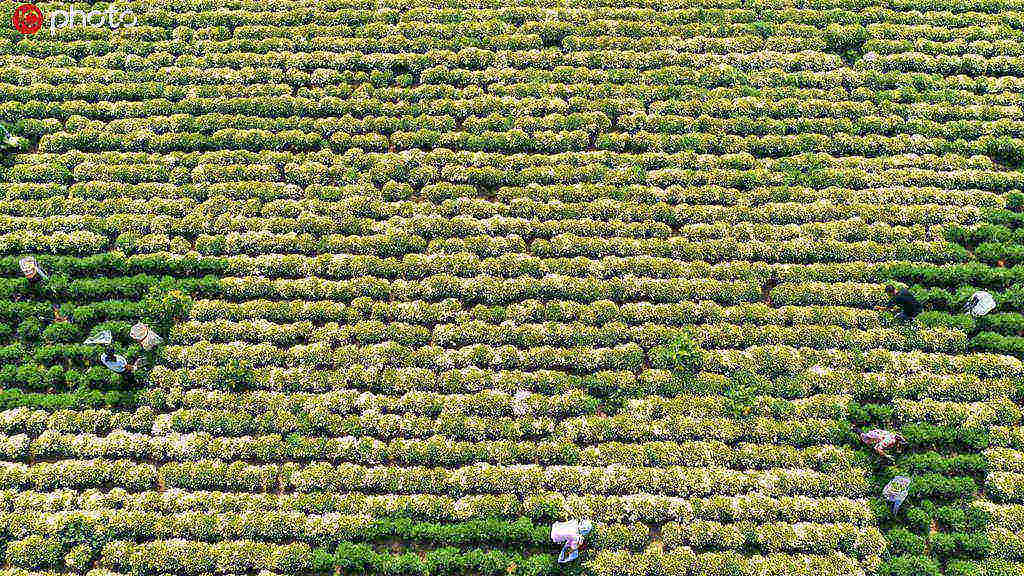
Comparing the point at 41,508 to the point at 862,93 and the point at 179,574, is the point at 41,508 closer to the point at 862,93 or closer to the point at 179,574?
the point at 179,574

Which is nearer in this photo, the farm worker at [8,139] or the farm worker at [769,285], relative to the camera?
the farm worker at [769,285]

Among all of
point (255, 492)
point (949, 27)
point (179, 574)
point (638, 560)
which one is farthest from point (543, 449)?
point (949, 27)

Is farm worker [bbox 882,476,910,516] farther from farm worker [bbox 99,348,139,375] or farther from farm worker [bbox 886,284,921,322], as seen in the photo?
→ farm worker [bbox 99,348,139,375]

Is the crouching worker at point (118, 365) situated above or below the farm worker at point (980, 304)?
above

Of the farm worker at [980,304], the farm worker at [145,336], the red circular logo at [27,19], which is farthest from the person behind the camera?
the red circular logo at [27,19]

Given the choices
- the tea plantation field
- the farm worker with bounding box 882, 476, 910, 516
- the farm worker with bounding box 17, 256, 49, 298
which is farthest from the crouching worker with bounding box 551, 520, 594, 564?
the farm worker with bounding box 17, 256, 49, 298

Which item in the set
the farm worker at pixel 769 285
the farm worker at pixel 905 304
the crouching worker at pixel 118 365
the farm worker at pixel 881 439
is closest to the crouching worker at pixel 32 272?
the crouching worker at pixel 118 365

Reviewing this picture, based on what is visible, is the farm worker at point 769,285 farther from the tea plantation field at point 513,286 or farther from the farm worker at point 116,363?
the farm worker at point 116,363
